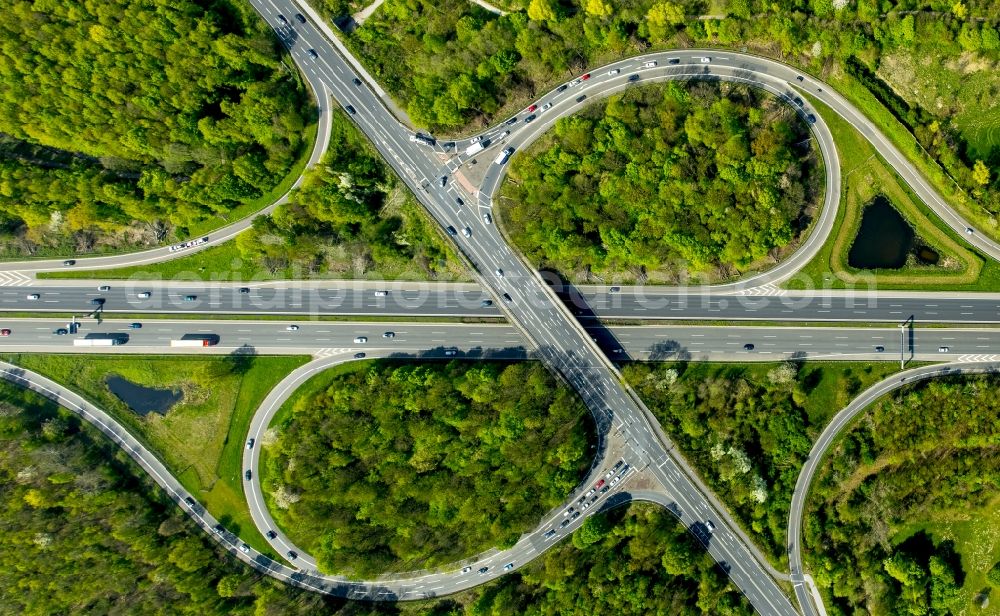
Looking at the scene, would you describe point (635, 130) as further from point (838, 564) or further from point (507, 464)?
point (838, 564)

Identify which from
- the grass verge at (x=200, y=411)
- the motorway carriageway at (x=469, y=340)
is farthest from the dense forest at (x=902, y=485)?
the grass verge at (x=200, y=411)

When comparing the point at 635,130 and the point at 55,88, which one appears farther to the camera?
the point at 635,130

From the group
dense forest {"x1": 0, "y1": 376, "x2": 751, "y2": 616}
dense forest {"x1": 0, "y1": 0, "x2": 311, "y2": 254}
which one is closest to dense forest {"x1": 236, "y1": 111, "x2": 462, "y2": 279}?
dense forest {"x1": 0, "y1": 0, "x2": 311, "y2": 254}

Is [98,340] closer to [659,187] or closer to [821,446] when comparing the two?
[659,187]

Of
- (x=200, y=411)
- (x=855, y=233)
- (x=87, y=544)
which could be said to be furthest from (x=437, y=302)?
(x=855, y=233)

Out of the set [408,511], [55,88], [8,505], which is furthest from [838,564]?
[55,88]

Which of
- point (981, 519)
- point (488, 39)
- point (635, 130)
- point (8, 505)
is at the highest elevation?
point (488, 39)

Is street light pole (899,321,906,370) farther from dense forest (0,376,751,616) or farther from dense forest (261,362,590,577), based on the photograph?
dense forest (261,362,590,577)

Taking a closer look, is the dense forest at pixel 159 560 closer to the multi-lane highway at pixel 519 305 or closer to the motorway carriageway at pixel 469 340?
the multi-lane highway at pixel 519 305
